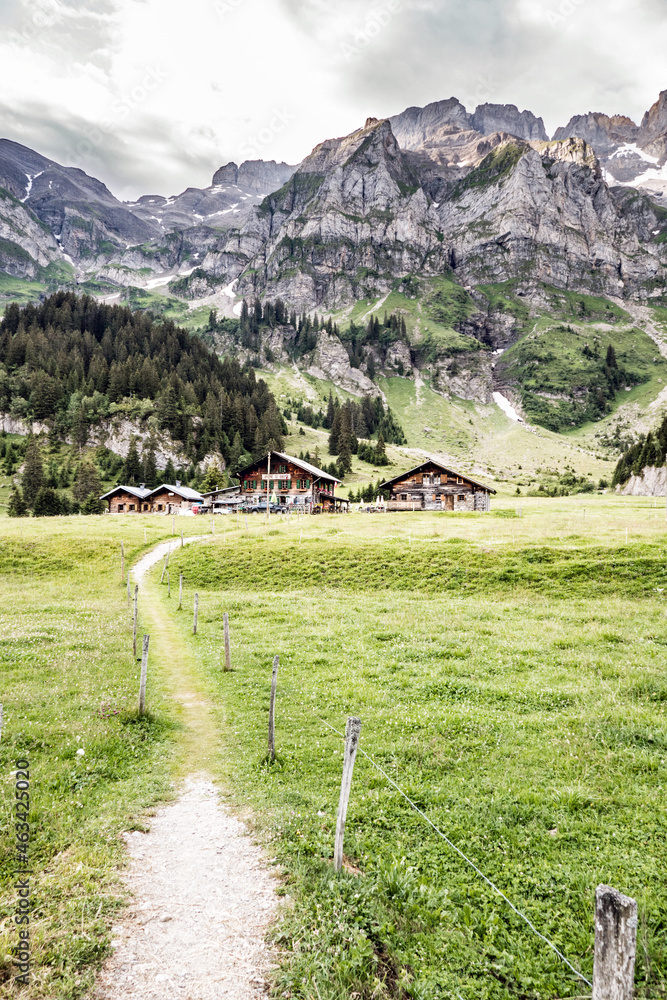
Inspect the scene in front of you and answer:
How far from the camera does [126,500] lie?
99.6 m

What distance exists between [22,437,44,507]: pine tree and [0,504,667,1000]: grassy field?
300 feet

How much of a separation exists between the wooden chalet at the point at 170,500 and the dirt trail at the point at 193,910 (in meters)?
91.9

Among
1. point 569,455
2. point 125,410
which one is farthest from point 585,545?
point 569,455

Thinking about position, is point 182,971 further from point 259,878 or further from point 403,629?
point 403,629

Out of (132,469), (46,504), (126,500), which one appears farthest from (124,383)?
(46,504)

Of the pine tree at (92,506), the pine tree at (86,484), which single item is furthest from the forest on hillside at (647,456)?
the pine tree at (86,484)

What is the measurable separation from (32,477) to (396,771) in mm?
120209

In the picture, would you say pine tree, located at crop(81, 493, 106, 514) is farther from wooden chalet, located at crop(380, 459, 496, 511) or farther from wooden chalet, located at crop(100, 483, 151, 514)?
wooden chalet, located at crop(380, 459, 496, 511)

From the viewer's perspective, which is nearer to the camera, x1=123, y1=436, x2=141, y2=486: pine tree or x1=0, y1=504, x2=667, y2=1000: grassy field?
x1=0, y1=504, x2=667, y2=1000: grassy field

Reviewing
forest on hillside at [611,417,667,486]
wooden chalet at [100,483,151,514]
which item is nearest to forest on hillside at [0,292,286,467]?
wooden chalet at [100,483,151,514]

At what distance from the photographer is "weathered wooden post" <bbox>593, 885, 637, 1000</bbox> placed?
3621mm

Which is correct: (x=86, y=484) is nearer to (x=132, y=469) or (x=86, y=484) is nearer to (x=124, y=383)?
(x=132, y=469)

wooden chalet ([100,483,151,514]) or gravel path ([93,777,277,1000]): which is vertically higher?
wooden chalet ([100,483,151,514])

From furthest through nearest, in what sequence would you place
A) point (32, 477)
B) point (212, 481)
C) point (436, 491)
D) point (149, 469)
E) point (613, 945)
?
point (149, 469) → point (212, 481) → point (32, 477) → point (436, 491) → point (613, 945)
